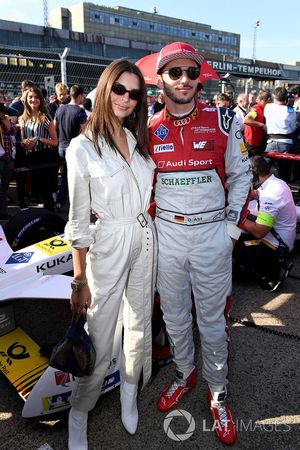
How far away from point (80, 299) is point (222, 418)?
1064 mm

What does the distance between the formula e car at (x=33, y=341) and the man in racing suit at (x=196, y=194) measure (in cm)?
45

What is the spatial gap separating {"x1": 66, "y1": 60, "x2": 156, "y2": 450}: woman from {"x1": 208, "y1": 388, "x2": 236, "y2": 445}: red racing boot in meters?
0.59

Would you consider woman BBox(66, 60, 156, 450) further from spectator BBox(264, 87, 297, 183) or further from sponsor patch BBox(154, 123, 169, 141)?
spectator BBox(264, 87, 297, 183)

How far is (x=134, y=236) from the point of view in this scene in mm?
1864

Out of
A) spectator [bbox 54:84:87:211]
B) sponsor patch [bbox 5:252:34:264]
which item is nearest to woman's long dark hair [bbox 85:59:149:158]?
sponsor patch [bbox 5:252:34:264]

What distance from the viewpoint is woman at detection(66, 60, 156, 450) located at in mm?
1760

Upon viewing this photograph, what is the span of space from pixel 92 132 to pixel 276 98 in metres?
5.73

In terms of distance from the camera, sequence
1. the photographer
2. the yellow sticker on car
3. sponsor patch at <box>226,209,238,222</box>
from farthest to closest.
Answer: the photographer < the yellow sticker on car < sponsor patch at <box>226,209,238,222</box>

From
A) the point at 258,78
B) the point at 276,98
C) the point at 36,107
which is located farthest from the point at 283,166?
the point at 258,78

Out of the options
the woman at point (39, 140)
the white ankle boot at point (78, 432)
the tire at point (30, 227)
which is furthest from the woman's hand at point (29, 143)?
the white ankle boot at point (78, 432)

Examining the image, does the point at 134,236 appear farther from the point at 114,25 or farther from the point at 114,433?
the point at 114,25

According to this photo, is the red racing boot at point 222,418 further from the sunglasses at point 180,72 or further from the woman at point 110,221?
the sunglasses at point 180,72
